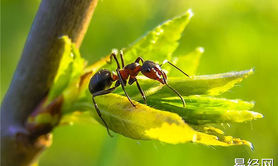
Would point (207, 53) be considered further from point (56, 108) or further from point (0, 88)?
point (56, 108)

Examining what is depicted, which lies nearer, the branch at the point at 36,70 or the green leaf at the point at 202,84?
the green leaf at the point at 202,84

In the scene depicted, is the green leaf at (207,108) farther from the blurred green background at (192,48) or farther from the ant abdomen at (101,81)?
the blurred green background at (192,48)

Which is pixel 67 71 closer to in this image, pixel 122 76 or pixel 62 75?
pixel 62 75
